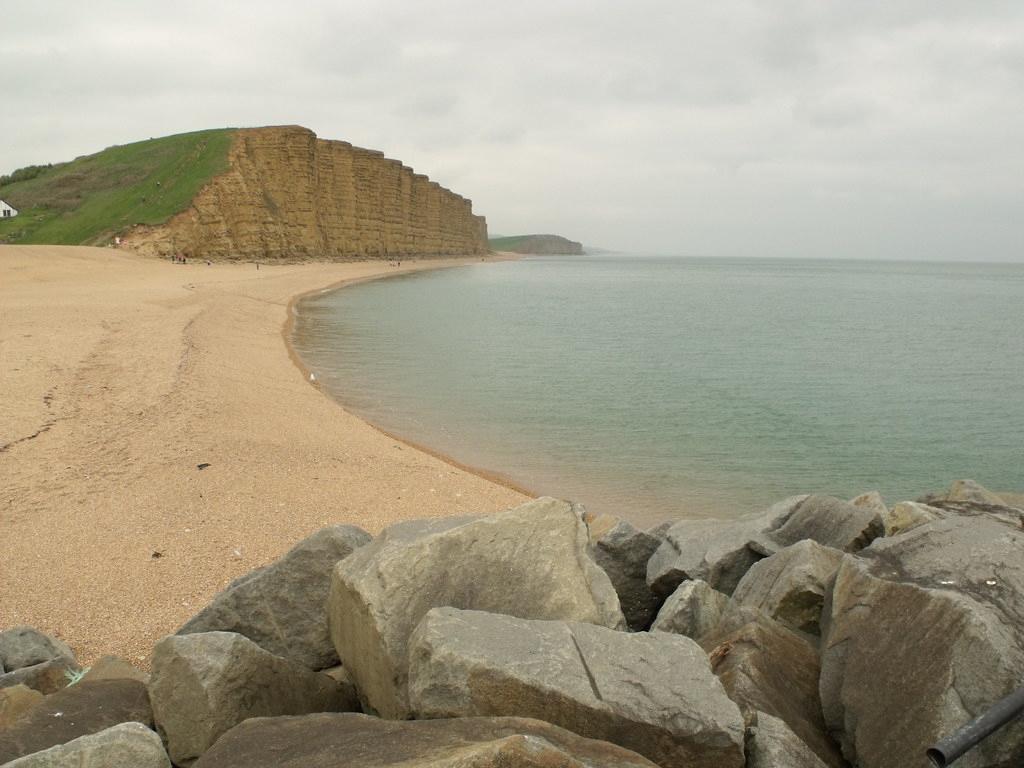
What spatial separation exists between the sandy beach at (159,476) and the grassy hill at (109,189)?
47328 mm

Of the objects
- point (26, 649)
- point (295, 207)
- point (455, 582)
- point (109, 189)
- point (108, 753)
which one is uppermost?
point (109, 189)

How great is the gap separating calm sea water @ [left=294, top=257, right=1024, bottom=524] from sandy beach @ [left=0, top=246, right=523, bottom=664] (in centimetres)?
277

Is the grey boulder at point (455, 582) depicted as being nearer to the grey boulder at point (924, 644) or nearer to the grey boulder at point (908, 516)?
the grey boulder at point (924, 644)

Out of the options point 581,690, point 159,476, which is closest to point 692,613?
point 581,690

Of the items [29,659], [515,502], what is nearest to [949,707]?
[29,659]

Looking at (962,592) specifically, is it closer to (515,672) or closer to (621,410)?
(515,672)

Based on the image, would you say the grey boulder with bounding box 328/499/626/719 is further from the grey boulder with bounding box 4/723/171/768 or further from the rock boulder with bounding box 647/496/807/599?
the rock boulder with bounding box 647/496/807/599

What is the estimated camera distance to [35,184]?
8312 cm

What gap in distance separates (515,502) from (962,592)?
8.86m

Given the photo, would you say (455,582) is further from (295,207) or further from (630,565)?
(295,207)

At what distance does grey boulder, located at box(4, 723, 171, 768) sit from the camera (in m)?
3.73

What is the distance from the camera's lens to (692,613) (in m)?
6.00

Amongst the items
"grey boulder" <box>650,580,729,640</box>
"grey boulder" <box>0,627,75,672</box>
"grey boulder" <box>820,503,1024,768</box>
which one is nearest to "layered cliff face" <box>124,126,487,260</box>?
"grey boulder" <box>0,627,75,672</box>

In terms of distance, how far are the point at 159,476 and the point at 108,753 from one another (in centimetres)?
890
